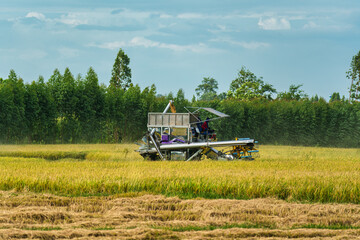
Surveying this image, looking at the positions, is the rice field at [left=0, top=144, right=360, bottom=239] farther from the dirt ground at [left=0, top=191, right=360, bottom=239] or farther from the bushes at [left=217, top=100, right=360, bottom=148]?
the bushes at [left=217, top=100, right=360, bottom=148]

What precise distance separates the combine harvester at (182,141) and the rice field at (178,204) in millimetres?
4424

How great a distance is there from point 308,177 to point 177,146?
21.5ft

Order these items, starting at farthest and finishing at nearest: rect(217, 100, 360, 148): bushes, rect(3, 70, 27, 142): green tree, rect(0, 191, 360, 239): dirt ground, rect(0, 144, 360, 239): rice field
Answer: rect(217, 100, 360, 148): bushes
rect(3, 70, 27, 142): green tree
rect(0, 144, 360, 239): rice field
rect(0, 191, 360, 239): dirt ground

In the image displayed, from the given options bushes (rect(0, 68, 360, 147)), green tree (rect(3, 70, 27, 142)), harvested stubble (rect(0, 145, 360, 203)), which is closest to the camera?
harvested stubble (rect(0, 145, 360, 203))

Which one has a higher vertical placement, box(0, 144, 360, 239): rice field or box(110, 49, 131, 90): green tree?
box(110, 49, 131, 90): green tree

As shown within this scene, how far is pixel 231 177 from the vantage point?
36.9 ft

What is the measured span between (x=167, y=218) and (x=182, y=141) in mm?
9807

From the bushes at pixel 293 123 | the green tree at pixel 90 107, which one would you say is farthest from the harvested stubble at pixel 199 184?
the bushes at pixel 293 123

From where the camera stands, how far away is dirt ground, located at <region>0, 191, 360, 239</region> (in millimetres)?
6984

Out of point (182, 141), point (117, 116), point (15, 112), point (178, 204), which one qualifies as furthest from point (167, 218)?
point (117, 116)

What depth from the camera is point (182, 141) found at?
17.9m

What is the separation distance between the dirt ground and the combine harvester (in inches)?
299

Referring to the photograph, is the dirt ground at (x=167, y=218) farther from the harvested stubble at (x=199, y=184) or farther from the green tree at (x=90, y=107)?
the green tree at (x=90, y=107)

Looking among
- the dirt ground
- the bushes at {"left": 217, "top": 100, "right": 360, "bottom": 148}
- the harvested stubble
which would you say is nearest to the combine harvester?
the harvested stubble
